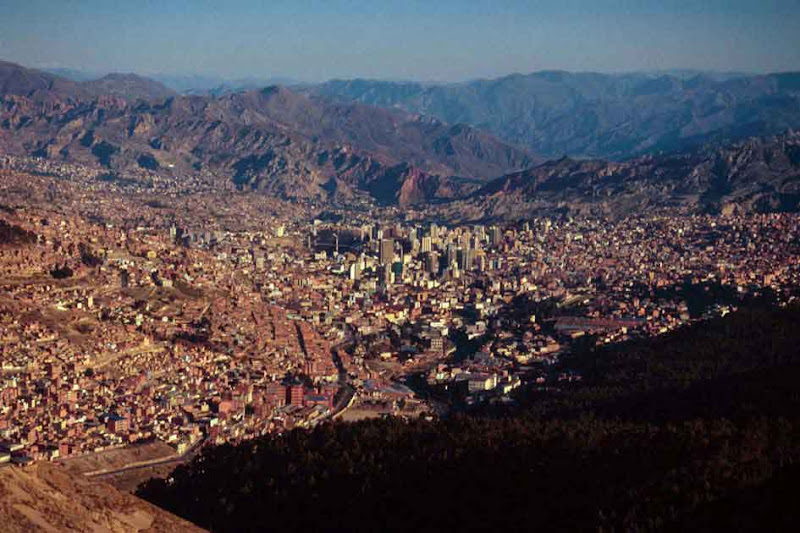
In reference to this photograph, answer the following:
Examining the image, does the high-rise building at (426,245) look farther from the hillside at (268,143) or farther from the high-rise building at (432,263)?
the hillside at (268,143)

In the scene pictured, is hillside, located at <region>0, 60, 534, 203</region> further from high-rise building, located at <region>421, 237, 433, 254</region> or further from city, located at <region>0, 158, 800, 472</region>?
city, located at <region>0, 158, 800, 472</region>

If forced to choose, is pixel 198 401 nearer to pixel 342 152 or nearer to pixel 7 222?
pixel 7 222

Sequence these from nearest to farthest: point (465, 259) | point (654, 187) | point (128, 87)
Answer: point (465, 259) < point (654, 187) < point (128, 87)

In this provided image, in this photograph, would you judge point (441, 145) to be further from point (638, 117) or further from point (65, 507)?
point (65, 507)

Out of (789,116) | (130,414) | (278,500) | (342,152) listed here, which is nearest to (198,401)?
(130,414)

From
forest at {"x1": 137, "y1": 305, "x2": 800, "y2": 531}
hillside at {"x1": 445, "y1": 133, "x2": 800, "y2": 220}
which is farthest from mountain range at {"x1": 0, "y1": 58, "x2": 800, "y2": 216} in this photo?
forest at {"x1": 137, "y1": 305, "x2": 800, "y2": 531}

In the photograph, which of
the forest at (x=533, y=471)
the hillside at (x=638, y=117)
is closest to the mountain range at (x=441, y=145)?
the hillside at (x=638, y=117)

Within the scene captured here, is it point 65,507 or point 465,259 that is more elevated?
point 65,507

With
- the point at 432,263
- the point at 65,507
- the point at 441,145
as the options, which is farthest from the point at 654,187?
the point at 65,507
